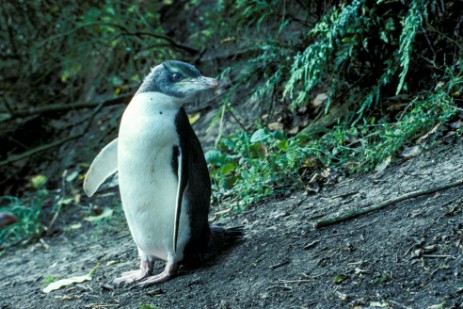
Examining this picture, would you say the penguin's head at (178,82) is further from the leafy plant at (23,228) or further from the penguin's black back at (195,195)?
the leafy plant at (23,228)

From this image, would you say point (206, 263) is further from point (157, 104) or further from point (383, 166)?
point (383, 166)

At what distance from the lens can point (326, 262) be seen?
2818mm

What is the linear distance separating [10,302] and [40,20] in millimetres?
4595

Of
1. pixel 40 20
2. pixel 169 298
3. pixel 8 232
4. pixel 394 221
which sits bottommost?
pixel 8 232

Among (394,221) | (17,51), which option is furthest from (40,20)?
(394,221)

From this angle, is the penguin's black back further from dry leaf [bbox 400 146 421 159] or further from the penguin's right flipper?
dry leaf [bbox 400 146 421 159]

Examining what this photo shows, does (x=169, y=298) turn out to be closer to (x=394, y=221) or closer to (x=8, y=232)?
(x=394, y=221)

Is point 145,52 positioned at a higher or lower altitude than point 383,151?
higher

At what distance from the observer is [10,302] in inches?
143

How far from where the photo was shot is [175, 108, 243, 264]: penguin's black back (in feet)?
10.7

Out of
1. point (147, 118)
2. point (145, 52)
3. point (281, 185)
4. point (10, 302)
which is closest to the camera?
point (147, 118)

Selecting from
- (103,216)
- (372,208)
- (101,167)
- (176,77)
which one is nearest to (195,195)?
(176,77)

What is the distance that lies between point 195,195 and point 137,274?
51 centimetres

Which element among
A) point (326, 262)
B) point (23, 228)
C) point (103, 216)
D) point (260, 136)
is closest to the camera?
point (326, 262)
